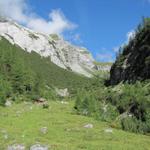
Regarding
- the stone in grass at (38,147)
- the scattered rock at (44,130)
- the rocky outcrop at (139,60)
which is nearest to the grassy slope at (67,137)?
the scattered rock at (44,130)

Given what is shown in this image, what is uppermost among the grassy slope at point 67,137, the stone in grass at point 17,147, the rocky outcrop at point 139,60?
the rocky outcrop at point 139,60

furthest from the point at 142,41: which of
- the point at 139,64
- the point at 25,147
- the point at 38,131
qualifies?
the point at 25,147

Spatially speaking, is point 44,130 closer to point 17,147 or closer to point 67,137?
point 67,137

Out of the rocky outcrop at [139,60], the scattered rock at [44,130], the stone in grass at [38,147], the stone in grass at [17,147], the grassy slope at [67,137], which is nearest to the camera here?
the stone in grass at [38,147]

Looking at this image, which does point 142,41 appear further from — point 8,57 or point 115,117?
point 115,117

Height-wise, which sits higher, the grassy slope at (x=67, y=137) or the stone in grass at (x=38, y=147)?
the grassy slope at (x=67, y=137)

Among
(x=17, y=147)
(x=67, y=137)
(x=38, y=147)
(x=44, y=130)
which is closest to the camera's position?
(x=38, y=147)

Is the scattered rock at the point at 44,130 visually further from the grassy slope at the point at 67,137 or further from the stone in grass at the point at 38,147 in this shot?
the stone in grass at the point at 38,147

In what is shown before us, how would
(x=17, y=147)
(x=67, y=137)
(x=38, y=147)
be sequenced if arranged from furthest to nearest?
1. (x=67, y=137)
2. (x=17, y=147)
3. (x=38, y=147)

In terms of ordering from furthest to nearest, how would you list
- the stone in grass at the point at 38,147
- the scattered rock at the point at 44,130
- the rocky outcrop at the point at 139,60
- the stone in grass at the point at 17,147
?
1. the rocky outcrop at the point at 139,60
2. the scattered rock at the point at 44,130
3. the stone in grass at the point at 17,147
4. the stone in grass at the point at 38,147

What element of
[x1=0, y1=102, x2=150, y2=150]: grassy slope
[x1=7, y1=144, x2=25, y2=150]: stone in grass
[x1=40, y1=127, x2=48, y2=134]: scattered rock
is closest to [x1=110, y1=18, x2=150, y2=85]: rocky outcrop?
[x1=0, y1=102, x2=150, y2=150]: grassy slope

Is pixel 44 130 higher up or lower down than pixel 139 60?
lower down

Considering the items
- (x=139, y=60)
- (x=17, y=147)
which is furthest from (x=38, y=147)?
(x=139, y=60)

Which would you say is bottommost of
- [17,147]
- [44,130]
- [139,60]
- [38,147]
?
[17,147]
